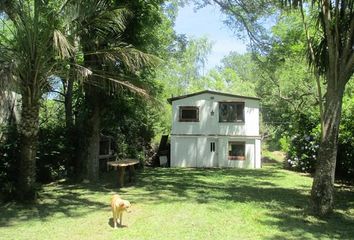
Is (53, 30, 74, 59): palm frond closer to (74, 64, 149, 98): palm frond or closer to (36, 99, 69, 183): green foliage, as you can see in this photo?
(74, 64, 149, 98): palm frond

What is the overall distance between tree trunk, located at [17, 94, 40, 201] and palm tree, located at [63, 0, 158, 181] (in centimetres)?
152

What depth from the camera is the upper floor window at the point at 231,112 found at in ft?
87.7

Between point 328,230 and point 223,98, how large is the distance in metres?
18.9

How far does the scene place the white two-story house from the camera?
26641 mm

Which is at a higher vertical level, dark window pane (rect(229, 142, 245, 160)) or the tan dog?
dark window pane (rect(229, 142, 245, 160))

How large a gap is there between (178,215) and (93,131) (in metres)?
7.31

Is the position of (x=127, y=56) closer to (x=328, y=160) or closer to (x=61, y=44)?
(x=61, y=44)

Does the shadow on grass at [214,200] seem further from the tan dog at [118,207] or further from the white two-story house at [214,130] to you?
the white two-story house at [214,130]

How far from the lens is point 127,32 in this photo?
51.9 feet

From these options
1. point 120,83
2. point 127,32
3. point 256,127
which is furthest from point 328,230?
point 256,127

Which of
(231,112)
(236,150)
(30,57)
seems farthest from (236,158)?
(30,57)

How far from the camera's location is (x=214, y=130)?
87.9ft

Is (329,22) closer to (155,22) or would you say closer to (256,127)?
(155,22)

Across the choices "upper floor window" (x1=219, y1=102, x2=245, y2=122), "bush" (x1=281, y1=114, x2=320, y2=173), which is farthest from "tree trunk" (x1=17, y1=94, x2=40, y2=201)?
"upper floor window" (x1=219, y1=102, x2=245, y2=122)
